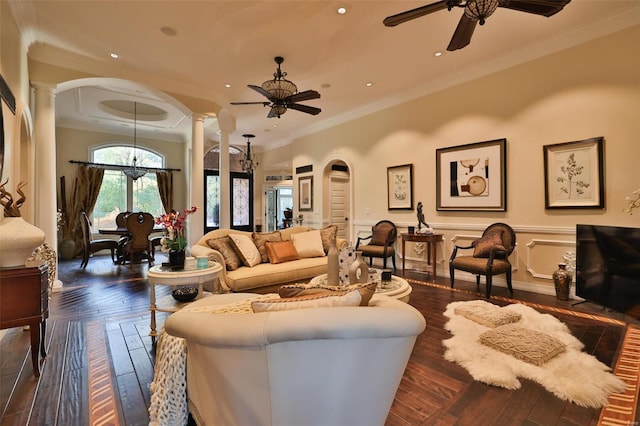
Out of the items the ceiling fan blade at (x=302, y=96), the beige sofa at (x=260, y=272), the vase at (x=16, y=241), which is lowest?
the beige sofa at (x=260, y=272)

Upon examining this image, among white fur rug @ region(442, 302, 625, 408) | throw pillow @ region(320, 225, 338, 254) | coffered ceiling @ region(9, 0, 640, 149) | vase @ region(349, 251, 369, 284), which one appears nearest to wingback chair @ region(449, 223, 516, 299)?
white fur rug @ region(442, 302, 625, 408)

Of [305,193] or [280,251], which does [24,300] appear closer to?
[280,251]

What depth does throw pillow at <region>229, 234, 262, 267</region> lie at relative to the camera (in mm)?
3604

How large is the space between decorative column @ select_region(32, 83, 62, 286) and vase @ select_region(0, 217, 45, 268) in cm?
244

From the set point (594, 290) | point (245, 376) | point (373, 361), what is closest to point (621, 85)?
Result: point (594, 290)

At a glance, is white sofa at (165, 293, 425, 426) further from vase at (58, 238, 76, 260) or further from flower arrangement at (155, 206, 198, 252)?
vase at (58, 238, 76, 260)

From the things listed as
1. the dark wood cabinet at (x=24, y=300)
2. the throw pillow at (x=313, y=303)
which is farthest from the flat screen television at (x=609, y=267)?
the dark wood cabinet at (x=24, y=300)

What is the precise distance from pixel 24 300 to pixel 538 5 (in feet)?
14.4

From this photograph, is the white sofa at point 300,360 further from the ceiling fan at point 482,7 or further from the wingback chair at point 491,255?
the wingback chair at point 491,255

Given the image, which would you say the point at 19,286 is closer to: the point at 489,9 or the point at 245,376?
the point at 245,376

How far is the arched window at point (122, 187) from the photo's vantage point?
800cm

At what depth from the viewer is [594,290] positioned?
10.6 feet

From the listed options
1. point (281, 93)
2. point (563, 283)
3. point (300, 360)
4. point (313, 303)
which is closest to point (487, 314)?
point (563, 283)

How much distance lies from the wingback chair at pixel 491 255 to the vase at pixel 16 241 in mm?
4405
